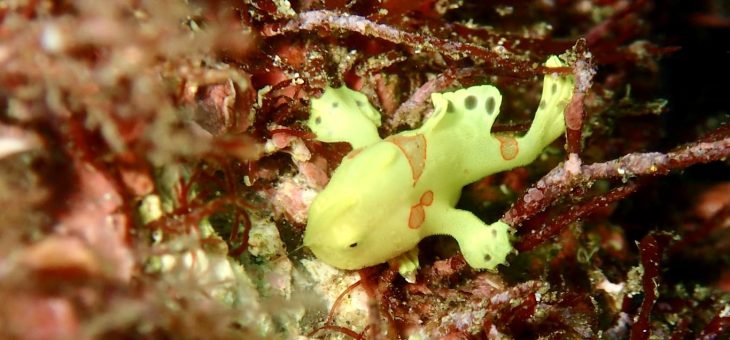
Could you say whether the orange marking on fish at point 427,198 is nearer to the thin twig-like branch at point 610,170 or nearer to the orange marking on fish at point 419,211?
the orange marking on fish at point 419,211

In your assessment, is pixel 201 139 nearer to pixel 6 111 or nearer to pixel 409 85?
pixel 6 111

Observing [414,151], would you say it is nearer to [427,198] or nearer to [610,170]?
[427,198]

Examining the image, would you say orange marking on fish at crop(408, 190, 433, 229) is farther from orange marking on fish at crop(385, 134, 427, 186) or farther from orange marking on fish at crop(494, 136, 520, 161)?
orange marking on fish at crop(494, 136, 520, 161)

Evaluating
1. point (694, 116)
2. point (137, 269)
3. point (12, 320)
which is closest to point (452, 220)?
point (137, 269)

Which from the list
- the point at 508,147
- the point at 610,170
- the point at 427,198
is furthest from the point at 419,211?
the point at 610,170

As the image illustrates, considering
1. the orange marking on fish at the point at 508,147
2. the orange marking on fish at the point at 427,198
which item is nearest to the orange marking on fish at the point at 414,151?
the orange marking on fish at the point at 427,198
